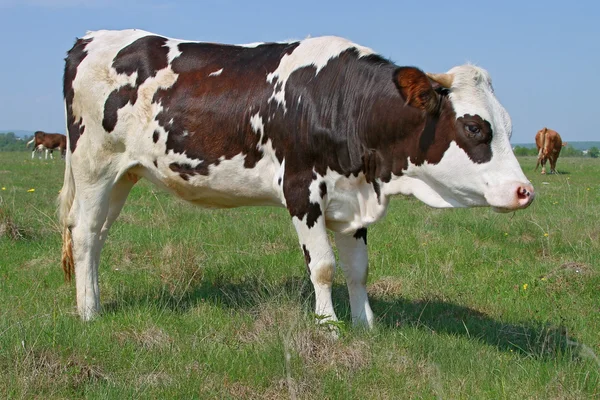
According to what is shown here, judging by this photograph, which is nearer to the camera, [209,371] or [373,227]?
[209,371]

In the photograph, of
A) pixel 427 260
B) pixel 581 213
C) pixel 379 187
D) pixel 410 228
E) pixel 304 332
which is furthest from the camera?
pixel 581 213

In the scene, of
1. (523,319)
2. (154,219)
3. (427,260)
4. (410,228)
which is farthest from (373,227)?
(523,319)

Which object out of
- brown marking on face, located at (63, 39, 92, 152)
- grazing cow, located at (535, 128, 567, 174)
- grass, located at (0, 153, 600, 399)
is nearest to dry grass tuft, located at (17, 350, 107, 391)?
grass, located at (0, 153, 600, 399)

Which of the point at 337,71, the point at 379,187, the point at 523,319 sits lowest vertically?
the point at 523,319

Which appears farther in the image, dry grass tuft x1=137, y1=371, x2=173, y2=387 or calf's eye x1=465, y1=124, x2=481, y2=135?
calf's eye x1=465, y1=124, x2=481, y2=135

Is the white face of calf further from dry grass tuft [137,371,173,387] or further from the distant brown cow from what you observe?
the distant brown cow

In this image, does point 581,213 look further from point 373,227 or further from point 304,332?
point 304,332

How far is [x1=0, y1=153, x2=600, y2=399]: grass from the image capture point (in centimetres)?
416

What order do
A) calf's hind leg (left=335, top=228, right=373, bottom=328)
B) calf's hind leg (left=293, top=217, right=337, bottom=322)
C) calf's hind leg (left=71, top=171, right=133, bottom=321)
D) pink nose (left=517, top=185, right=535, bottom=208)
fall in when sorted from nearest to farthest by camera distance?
pink nose (left=517, top=185, right=535, bottom=208) → calf's hind leg (left=293, top=217, right=337, bottom=322) → calf's hind leg (left=335, top=228, right=373, bottom=328) → calf's hind leg (left=71, top=171, right=133, bottom=321)

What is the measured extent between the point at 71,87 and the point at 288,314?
9.37 ft

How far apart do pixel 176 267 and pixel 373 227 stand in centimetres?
343

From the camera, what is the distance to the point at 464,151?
4.62 m

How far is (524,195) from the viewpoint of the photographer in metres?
4.29

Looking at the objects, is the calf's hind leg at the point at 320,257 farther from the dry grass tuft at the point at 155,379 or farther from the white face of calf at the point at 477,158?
the dry grass tuft at the point at 155,379
